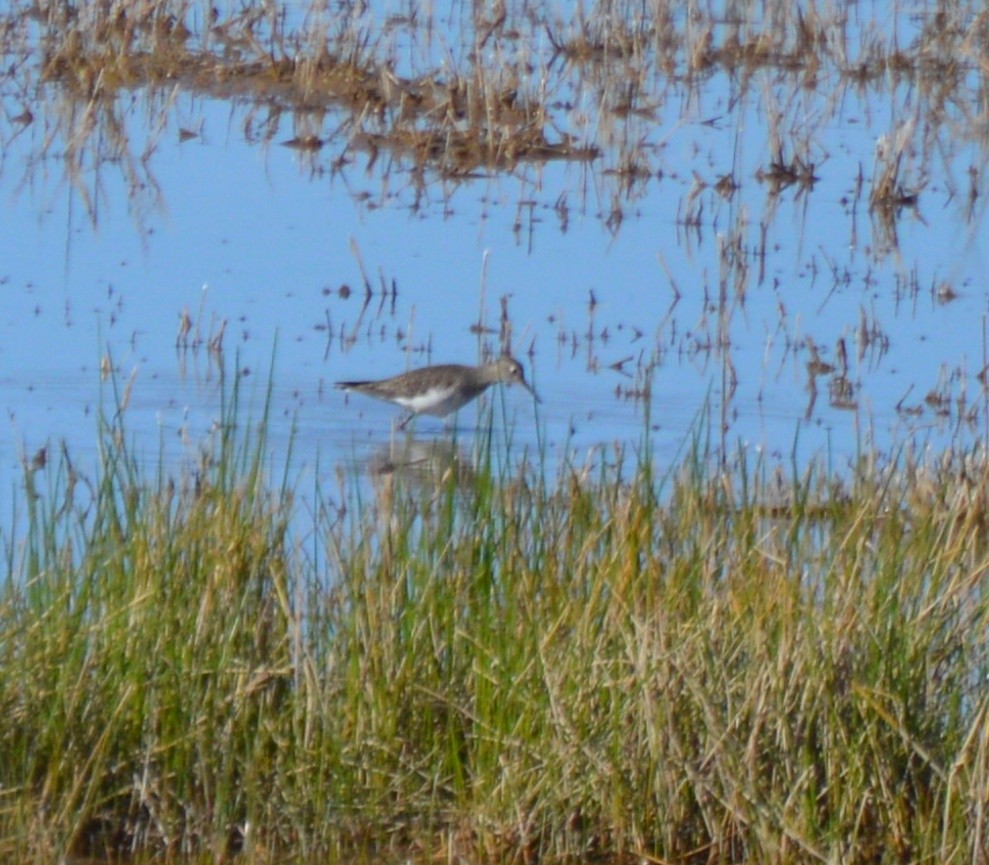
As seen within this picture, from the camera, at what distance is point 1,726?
4.47 metres

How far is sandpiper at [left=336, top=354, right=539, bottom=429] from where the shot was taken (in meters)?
8.20

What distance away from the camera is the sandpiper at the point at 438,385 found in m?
8.20

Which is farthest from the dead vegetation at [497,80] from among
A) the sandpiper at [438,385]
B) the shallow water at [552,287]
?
the sandpiper at [438,385]

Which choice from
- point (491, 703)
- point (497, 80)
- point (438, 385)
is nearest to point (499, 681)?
point (491, 703)

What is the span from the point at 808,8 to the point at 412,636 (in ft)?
37.6

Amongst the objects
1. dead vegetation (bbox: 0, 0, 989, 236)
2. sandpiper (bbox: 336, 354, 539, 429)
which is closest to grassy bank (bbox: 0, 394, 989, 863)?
sandpiper (bbox: 336, 354, 539, 429)

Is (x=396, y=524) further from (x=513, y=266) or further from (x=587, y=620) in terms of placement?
(x=513, y=266)

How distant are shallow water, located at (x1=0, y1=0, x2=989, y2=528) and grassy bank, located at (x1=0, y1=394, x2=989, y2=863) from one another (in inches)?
70.8

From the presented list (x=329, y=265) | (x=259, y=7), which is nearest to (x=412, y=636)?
(x=329, y=265)

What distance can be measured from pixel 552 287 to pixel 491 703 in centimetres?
567

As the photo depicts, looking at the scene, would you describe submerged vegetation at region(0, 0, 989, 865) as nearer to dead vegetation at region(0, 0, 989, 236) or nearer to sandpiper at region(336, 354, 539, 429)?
sandpiper at region(336, 354, 539, 429)

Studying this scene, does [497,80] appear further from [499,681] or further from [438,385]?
[499,681]

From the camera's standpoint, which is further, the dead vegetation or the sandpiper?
the dead vegetation

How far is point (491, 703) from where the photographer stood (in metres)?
4.63
